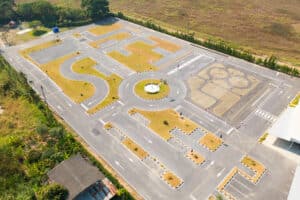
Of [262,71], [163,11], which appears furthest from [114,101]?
[163,11]

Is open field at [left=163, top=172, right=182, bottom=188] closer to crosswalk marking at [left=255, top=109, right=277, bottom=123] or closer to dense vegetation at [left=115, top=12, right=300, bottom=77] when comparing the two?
crosswalk marking at [left=255, top=109, right=277, bottom=123]

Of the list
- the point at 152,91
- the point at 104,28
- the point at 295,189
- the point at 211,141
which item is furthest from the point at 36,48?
the point at 295,189

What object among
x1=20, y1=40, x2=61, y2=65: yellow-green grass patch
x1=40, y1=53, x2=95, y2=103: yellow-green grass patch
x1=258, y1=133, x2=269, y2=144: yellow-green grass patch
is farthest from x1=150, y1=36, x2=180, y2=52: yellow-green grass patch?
x1=258, y1=133, x2=269, y2=144: yellow-green grass patch

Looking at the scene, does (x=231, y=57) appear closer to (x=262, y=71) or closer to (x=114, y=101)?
(x=262, y=71)

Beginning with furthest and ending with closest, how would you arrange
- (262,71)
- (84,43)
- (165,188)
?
1. (84,43)
2. (262,71)
3. (165,188)

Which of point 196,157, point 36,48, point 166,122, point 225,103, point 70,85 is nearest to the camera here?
point 196,157

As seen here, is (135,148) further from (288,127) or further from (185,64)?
(185,64)
